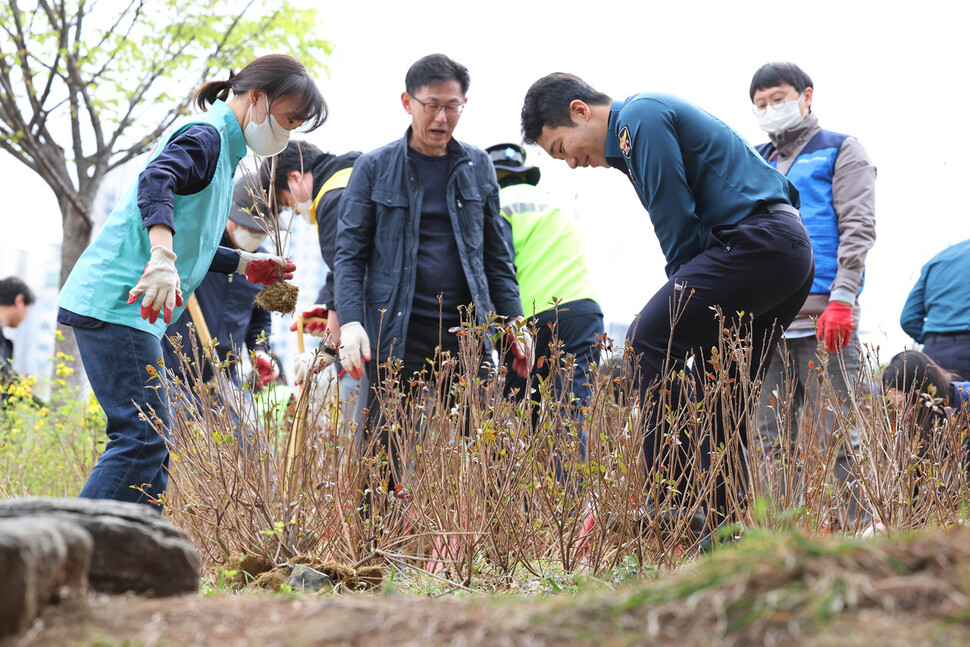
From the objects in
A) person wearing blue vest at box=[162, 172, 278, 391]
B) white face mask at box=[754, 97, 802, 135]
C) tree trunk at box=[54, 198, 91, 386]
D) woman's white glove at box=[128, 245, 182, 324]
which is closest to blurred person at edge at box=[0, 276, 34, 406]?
tree trunk at box=[54, 198, 91, 386]

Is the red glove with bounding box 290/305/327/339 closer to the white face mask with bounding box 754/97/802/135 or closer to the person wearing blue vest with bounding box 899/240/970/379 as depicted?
the white face mask with bounding box 754/97/802/135

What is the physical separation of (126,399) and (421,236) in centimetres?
158

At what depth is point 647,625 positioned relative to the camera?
1.25 meters

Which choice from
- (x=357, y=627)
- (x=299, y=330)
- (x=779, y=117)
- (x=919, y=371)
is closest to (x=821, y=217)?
(x=779, y=117)

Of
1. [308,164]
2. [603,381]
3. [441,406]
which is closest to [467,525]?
[441,406]

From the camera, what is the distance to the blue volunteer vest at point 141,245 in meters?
2.89

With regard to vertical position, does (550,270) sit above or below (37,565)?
above

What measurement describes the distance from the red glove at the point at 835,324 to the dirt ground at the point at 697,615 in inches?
107

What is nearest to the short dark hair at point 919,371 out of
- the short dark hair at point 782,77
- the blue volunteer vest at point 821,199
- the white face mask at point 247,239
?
the blue volunteer vest at point 821,199

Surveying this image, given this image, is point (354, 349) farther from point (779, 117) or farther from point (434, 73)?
point (779, 117)

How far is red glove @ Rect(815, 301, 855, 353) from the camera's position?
3969 mm

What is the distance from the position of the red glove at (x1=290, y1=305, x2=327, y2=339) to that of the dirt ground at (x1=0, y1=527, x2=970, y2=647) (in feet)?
10.6

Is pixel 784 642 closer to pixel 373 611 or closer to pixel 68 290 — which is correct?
pixel 373 611

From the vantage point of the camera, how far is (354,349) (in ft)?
11.8
